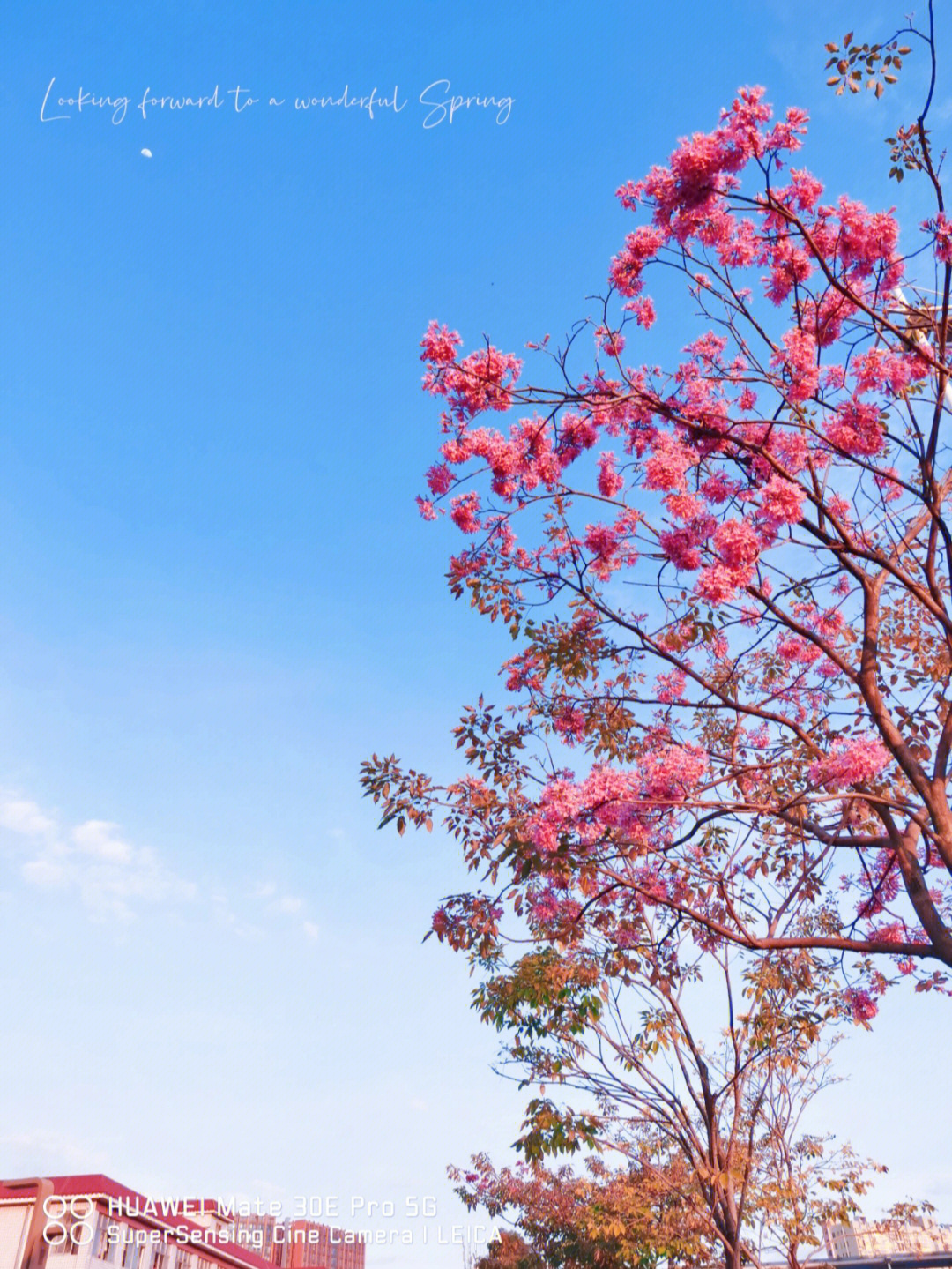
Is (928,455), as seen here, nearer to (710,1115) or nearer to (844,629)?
(844,629)

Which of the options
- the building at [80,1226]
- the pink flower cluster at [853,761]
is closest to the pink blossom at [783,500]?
the pink flower cluster at [853,761]

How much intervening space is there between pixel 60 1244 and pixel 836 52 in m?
30.9

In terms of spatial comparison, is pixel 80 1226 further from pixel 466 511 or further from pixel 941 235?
pixel 941 235

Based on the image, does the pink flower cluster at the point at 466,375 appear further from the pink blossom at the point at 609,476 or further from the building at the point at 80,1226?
the building at the point at 80,1226

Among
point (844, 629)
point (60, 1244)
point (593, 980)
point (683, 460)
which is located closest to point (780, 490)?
point (683, 460)

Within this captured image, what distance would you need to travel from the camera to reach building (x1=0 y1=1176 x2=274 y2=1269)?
25266mm

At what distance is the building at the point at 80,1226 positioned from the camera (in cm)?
2527

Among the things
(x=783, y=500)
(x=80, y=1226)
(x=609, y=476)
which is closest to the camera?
(x=783, y=500)

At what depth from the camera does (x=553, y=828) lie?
734 cm

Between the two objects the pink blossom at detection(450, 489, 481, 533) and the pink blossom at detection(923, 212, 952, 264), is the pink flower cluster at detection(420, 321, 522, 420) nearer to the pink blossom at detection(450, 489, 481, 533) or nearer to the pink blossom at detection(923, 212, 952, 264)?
the pink blossom at detection(450, 489, 481, 533)

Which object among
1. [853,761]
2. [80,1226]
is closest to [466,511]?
[853,761]

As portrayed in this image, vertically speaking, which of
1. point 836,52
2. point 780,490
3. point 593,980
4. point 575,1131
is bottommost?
point 575,1131

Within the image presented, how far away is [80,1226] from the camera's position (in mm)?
26016

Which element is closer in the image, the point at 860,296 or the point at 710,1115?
the point at 860,296
